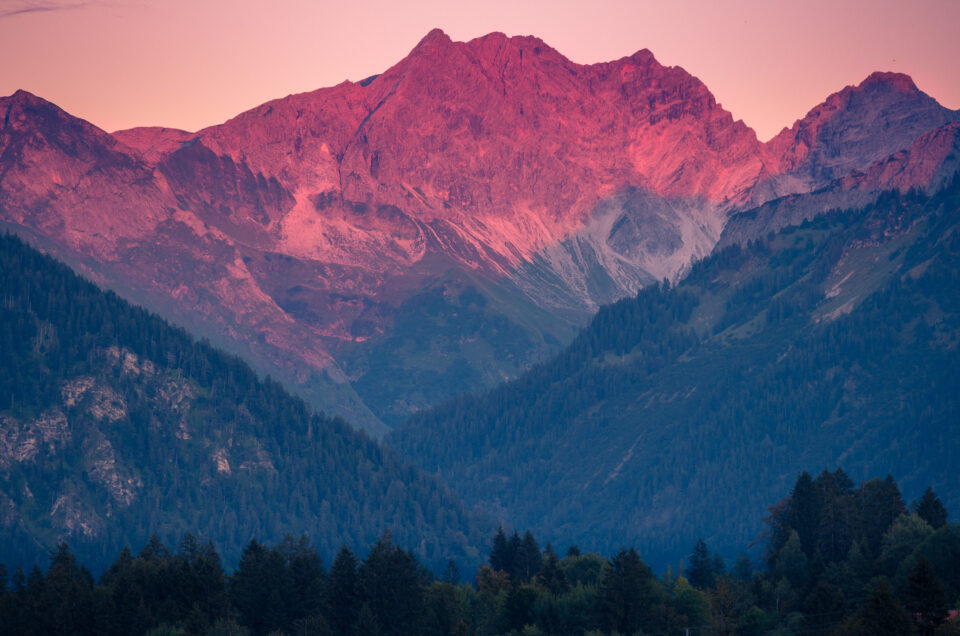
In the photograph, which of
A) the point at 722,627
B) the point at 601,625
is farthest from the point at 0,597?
the point at 722,627

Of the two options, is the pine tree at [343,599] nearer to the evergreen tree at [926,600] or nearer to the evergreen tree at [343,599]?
the evergreen tree at [343,599]

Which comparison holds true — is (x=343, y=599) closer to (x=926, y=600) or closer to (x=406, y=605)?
(x=406, y=605)

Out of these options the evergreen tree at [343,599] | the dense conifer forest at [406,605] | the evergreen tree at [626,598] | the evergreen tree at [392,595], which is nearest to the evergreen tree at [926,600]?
the dense conifer forest at [406,605]

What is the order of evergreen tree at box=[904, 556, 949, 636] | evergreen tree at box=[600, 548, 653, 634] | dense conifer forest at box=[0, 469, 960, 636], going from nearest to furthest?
1. evergreen tree at box=[904, 556, 949, 636]
2. dense conifer forest at box=[0, 469, 960, 636]
3. evergreen tree at box=[600, 548, 653, 634]

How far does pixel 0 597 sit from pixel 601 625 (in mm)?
74355

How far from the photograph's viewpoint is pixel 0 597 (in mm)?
197375

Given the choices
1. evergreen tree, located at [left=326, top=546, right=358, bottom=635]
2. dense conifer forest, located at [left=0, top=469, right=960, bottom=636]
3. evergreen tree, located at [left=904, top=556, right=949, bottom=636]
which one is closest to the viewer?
evergreen tree, located at [left=904, top=556, right=949, bottom=636]

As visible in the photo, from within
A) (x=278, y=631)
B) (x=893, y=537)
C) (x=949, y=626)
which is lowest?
(x=949, y=626)

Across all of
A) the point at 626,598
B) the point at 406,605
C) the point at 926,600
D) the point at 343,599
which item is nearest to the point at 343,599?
the point at 343,599

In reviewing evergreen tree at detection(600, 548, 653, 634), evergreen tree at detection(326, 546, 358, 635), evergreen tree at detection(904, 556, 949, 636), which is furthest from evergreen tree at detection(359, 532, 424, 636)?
evergreen tree at detection(904, 556, 949, 636)

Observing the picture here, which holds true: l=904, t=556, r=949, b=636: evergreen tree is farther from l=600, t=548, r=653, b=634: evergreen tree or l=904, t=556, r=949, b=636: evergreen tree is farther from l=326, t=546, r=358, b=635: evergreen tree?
l=326, t=546, r=358, b=635: evergreen tree

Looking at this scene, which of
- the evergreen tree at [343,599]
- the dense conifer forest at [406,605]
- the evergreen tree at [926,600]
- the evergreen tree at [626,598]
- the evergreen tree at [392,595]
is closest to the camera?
the evergreen tree at [926,600]

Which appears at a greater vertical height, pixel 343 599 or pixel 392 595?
pixel 392 595

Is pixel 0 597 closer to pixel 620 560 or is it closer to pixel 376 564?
pixel 376 564
